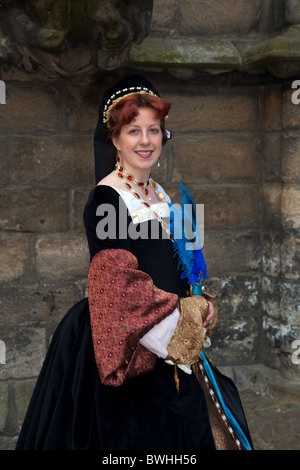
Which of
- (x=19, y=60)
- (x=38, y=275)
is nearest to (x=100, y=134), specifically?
(x=19, y=60)

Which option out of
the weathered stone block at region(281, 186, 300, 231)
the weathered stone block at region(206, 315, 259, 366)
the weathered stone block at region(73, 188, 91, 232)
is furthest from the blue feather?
the weathered stone block at region(206, 315, 259, 366)

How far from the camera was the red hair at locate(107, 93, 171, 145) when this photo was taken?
213cm

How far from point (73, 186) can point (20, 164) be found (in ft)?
1.08

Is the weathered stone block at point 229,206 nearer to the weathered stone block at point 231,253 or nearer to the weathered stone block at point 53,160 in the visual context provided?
the weathered stone block at point 231,253

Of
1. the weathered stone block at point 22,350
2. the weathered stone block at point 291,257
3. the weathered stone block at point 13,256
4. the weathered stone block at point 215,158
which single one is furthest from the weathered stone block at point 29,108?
the weathered stone block at point 291,257

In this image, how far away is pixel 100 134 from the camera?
2279 mm

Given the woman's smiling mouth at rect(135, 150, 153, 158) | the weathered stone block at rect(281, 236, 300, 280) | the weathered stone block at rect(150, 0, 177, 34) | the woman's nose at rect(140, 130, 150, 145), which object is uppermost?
the weathered stone block at rect(150, 0, 177, 34)

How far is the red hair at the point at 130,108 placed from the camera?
84.0 inches

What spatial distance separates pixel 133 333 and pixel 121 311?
0.09 m

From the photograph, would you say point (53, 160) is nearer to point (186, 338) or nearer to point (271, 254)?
point (271, 254)

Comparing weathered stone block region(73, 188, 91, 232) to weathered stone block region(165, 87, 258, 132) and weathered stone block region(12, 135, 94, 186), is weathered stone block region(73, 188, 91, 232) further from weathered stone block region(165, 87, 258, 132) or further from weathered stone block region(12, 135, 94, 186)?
weathered stone block region(165, 87, 258, 132)

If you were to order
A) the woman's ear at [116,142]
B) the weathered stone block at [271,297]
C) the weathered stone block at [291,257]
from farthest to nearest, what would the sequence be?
the weathered stone block at [271,297] → the weathered stone block at [291,257] → the woman's ear at [116,142]

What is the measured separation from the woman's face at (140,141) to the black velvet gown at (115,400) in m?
0.17

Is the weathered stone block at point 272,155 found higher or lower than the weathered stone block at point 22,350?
higher
